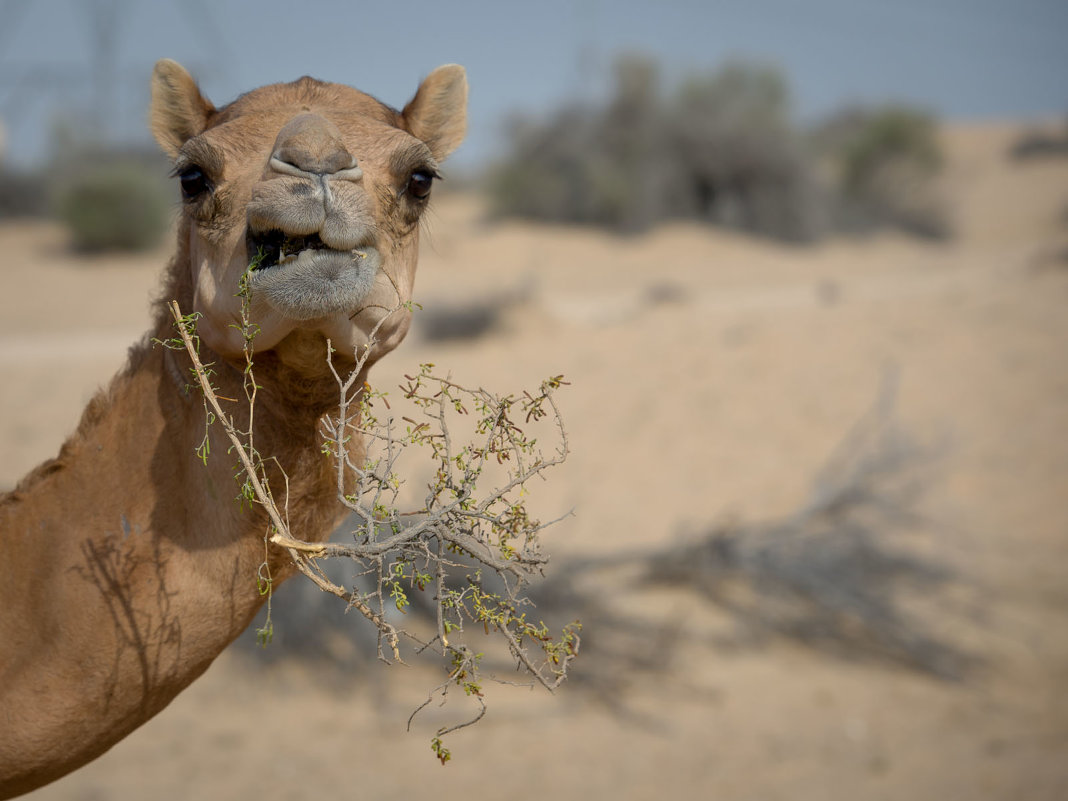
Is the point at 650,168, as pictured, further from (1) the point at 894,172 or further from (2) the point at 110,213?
(2) the point at 110,213

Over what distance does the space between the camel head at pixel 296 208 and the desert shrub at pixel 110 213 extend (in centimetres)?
2448

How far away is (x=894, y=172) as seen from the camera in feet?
127

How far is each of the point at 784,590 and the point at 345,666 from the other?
3.83 metres

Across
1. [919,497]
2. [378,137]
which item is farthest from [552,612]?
[378,137]

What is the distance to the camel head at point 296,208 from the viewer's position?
2090mm

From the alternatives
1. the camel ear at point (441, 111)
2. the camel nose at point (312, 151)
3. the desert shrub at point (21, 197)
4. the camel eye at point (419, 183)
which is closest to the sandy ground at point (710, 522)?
the camel ear at point (441, 111)

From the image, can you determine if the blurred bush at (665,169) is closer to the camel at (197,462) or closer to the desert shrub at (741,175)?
the desert shrub at (741,175)

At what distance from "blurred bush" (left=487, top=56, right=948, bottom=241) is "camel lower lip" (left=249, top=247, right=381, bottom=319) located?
28.5 m

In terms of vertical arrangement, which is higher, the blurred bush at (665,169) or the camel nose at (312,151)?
the blurred bush at (665,169)

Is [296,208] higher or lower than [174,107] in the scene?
lower

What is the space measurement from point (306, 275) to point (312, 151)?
30 cm

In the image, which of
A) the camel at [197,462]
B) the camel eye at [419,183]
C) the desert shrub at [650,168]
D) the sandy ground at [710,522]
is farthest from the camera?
the desert shrub at [650,168]

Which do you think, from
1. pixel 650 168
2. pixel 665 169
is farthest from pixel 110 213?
pixel 665 169

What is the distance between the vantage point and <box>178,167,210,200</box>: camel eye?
245 centimetres
